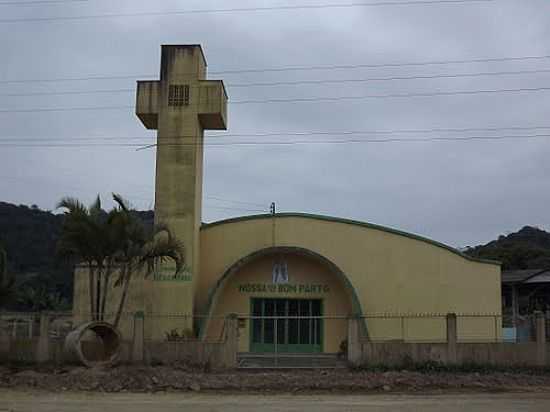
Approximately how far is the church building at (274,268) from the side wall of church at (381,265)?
0.16 feet

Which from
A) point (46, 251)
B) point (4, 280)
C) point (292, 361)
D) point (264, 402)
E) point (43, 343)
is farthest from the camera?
point (46, 251)

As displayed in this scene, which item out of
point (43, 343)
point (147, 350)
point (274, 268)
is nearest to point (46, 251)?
point (274, 268)

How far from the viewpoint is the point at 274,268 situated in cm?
3659

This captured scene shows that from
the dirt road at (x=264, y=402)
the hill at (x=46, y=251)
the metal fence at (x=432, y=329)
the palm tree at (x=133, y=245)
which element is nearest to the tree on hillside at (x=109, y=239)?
the palm tree at (x=133, y=245)

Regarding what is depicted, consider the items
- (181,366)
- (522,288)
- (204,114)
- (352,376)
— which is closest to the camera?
(352,376)

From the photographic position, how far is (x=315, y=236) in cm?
3578

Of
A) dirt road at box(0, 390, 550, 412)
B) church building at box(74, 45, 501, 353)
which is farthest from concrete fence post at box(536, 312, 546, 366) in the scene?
church building at box(74, 45, 501, 353)

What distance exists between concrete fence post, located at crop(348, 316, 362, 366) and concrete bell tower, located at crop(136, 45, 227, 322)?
959 centimetres

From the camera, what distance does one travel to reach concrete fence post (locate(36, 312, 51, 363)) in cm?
2594

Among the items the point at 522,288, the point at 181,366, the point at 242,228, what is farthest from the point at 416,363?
the point at 522,288

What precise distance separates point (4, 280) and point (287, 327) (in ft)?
43.8

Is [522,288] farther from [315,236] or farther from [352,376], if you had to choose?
[352,376]

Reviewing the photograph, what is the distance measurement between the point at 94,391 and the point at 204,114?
16.0 metres

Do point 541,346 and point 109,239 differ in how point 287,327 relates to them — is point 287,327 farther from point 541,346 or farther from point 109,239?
point 541,346
